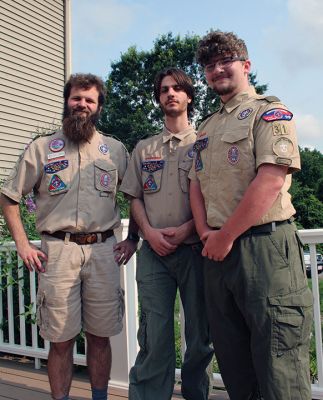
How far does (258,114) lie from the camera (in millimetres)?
1646

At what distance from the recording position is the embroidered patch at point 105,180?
229 centimetres

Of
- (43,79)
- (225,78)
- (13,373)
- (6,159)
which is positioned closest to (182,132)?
(225,78)

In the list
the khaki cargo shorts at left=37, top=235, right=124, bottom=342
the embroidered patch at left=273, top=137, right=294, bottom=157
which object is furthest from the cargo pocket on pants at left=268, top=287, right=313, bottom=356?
the khaki cargo shorts at left=37, top=235, right=124, bottom=342

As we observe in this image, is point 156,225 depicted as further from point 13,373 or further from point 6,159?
point 6,159

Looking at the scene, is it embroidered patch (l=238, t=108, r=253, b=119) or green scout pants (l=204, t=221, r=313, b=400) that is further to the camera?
embroidered patch (l=238, t=108, r=253, b=119)

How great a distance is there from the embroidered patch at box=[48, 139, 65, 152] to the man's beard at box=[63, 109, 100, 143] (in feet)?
0.16

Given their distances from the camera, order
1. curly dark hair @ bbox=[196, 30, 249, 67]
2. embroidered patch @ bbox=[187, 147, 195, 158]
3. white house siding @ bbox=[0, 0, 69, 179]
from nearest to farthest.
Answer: curly dark hair @ bbox=[196, 30, 249, 67], embroidered patch @ bbox=[187, 147, 195, 158], white house siding @ bbox=[0, 0, 69, 179]

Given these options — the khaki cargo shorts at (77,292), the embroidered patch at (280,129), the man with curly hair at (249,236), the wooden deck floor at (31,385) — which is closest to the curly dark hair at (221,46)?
the man with curly hair at (249,236)

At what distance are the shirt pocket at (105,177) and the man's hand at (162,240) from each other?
1.35 feet

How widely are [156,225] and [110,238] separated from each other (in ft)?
1.12

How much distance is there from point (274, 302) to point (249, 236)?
256mm

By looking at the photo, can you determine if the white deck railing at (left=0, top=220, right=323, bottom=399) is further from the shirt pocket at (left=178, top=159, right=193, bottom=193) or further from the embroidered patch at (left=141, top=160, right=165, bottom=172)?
the shirt pocket at (left=178, top=159, right=193, bottom=193)

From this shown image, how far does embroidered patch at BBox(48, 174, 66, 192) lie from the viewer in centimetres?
222

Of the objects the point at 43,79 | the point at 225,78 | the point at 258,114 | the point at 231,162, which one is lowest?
the point at 231,162
